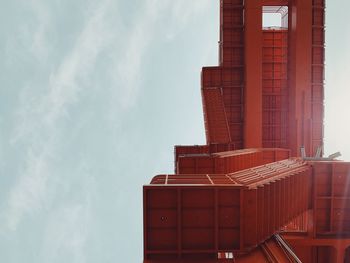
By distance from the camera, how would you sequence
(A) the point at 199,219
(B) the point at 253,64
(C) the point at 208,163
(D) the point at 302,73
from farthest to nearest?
(B) the point at 253,64, (D) the point at 302,73, (C) the point at 208,163, (A) the point at 199,219

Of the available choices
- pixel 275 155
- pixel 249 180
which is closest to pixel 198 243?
pixel 249 180

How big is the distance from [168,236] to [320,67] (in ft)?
63.6

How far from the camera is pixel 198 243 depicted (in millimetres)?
8695

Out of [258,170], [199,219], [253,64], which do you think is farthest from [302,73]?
[199,219]

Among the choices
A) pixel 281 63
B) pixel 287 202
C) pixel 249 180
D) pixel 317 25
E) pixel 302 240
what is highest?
pixel 317 25

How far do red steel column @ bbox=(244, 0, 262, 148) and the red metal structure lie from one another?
0.24 ft

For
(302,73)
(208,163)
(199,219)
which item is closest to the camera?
(199,219)

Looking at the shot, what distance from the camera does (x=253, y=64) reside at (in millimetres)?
24188

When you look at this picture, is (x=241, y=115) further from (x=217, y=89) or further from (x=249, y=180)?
(x=249, y=180)

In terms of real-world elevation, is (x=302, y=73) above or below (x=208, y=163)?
above

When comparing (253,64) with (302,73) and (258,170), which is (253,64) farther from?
(258,170)

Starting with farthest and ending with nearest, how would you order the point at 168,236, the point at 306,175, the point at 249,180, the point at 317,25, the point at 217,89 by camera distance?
the point at 217,89, the point at 317,25, the point at 306,175, the point at 249,180, the point at 168,236

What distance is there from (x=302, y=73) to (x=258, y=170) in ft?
44.6

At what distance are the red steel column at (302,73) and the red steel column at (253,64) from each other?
2466mm
